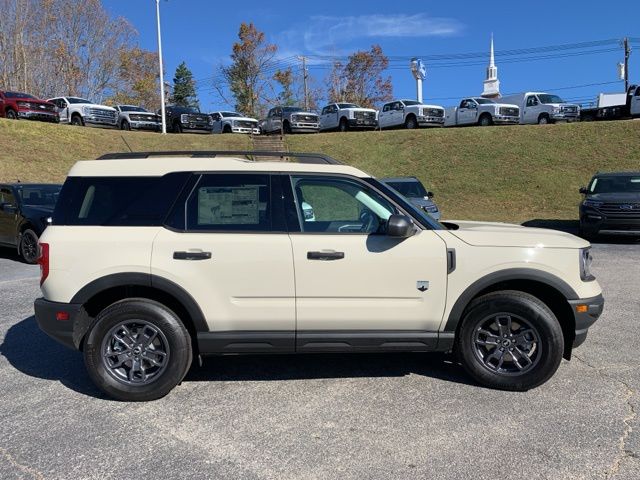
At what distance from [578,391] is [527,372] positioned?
0.43 m

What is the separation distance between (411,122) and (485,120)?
3856 millimetres

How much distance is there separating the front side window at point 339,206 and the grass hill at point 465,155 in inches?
574

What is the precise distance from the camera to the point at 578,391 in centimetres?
400

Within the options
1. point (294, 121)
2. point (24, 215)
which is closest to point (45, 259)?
point (24, 215)

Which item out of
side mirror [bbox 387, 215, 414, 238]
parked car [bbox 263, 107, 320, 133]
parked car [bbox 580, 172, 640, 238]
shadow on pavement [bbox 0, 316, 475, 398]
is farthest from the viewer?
parked car [bbox 263, 107, 320, 133]

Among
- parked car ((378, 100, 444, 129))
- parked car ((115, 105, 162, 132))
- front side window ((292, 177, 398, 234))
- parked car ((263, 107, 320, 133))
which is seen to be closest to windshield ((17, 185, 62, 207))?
front side window ((292, 177, 398, 234))

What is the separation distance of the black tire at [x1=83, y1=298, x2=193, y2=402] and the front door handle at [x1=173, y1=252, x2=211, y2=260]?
16.8 inches

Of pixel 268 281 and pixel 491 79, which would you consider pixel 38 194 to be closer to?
pixel 268 281

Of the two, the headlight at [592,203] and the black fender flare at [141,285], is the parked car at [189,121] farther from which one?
the black fender flare at [141,285]

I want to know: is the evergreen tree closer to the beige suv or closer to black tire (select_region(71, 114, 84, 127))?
black tire (select_region(71, 114, 84, 127))

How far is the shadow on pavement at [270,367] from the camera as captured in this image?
4375mm

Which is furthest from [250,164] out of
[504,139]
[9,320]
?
[504,139]

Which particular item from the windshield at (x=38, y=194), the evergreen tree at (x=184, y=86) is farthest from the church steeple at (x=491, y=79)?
the windshield at (x=38, y=194)

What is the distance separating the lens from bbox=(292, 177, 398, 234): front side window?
4031mm
